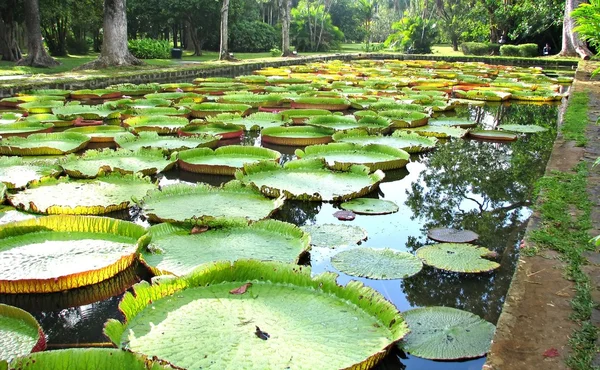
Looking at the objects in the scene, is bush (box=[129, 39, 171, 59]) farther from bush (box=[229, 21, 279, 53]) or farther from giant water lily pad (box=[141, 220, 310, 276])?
giant water lily pad (box=[141, 220, 310, 276])

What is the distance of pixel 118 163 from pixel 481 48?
930 inches

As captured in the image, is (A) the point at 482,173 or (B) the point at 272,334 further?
(A) the point at 482,173

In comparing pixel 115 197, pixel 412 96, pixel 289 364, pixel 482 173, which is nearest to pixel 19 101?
pixel 115 197

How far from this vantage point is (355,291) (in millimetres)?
2289

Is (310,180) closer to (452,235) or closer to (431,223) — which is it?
(431,223)

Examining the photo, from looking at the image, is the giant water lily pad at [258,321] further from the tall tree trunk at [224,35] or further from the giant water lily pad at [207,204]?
the tall tree trunk at [224,35]

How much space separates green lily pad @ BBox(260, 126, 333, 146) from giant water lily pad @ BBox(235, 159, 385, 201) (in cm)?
136

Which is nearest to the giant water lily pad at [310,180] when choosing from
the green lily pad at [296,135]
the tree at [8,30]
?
the green lily pad at [296,135]

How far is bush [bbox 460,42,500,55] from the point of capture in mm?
25344

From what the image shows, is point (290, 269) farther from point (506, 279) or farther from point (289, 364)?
point (506, 279)

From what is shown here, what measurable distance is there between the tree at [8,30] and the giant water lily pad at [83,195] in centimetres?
1613

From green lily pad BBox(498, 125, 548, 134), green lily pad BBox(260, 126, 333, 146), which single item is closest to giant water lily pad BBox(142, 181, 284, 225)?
green lily pad BBox(260, 126, 333, 146)

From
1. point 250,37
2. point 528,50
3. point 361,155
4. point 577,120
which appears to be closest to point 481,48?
point 528,50

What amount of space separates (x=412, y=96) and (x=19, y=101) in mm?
6035
